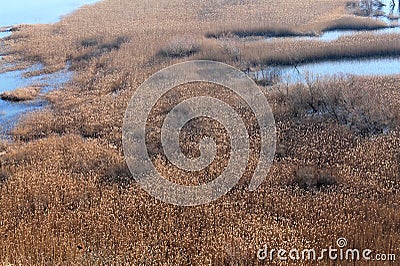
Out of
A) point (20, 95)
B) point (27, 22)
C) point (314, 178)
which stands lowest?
point (314, 178)

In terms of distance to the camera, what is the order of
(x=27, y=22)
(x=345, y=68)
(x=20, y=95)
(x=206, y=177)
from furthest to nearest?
(x=27, y=22)
(x=345, y=68)
(x=20, y=95)
(x=206, y=177)

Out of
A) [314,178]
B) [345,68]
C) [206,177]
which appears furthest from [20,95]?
[345,68]

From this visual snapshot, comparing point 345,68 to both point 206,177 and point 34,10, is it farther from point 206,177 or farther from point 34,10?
point 34,10

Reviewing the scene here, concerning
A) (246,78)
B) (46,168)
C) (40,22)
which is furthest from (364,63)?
(40,22)

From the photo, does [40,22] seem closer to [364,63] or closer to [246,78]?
[246,78]

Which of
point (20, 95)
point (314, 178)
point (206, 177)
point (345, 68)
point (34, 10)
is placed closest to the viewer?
point (314, 178)

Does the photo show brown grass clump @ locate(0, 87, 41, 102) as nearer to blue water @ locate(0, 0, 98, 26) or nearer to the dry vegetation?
the dry vegetation

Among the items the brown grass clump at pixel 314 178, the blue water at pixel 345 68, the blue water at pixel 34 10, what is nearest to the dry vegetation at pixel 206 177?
the brown grass clump at pixel 314 178
